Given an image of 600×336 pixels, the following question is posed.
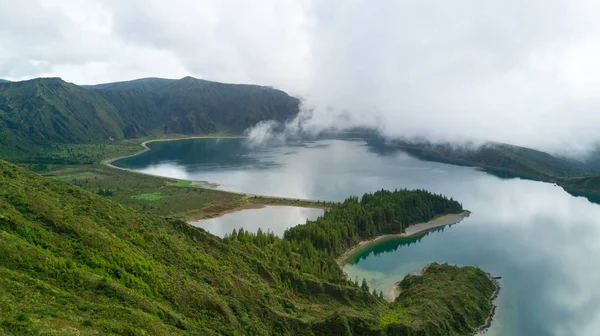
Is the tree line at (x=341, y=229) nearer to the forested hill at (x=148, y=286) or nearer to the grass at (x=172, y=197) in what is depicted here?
the forested hill at (x=148, y=286)

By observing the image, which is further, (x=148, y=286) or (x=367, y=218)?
(x=367, y=218)

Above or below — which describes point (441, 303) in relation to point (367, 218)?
below

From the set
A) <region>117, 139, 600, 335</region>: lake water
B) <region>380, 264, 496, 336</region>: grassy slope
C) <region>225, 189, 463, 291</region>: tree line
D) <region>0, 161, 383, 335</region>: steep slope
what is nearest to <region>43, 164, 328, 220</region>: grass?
<region>117, 139, 600, 335</region>: lake water

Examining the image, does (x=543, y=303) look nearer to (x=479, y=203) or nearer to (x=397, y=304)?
(x=397, y=304)

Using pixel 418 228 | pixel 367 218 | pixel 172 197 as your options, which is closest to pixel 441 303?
pixel 367 218

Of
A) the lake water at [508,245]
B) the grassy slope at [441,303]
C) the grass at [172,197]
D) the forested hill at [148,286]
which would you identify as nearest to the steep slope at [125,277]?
the forested hill at [148,286]

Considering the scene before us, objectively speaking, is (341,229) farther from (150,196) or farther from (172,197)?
(150,196)
